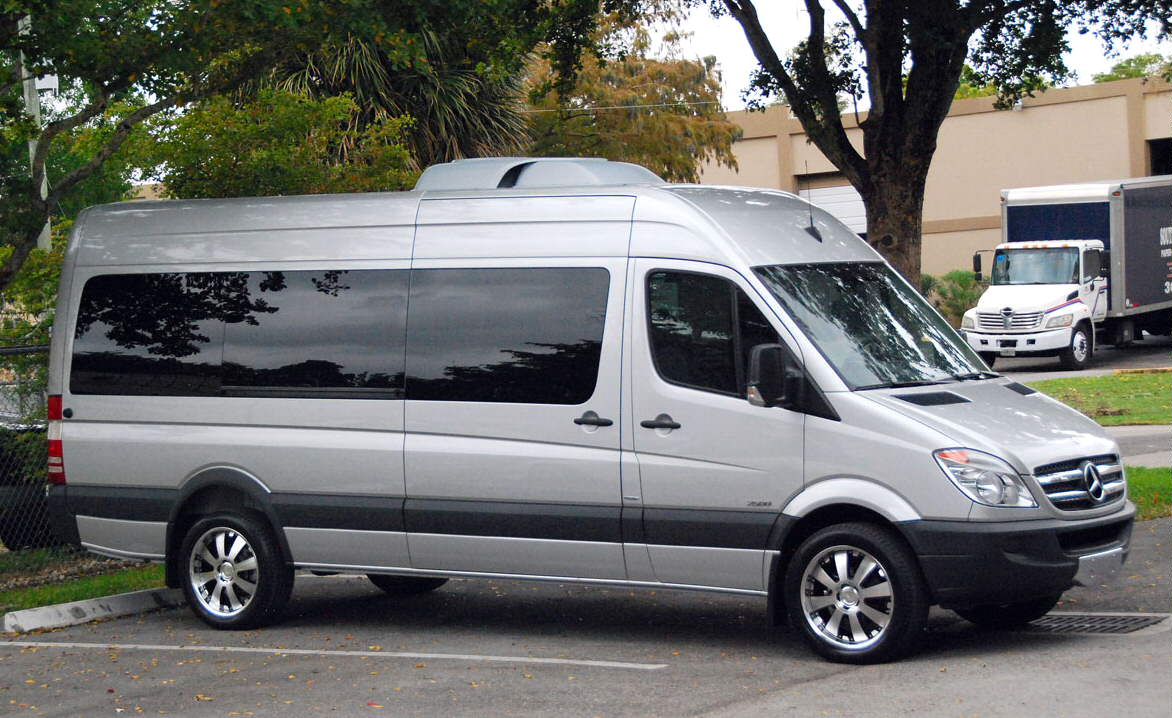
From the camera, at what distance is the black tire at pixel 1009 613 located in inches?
331

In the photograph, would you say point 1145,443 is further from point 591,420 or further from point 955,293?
point 955,293

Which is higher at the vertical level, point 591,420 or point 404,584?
point 591,420

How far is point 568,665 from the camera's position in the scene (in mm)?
8023

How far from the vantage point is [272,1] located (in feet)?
34.7

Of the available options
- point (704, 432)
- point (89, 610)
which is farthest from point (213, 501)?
point (704, 432)

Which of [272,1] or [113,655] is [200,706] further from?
[272,1]

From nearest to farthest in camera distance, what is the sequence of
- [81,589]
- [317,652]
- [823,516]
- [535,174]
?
[823,516] → [317,652] → [535,174] → [81,589]

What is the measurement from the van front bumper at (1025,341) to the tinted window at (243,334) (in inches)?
870

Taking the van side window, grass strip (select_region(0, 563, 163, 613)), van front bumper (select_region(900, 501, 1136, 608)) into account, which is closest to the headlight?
van front bumper (select_region(900, 501, 1136, 608))

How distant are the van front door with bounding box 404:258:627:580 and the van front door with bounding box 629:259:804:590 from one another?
0.19 m

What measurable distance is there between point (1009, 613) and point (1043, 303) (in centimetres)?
2244

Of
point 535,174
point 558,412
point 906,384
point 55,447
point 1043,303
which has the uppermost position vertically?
point 535,174

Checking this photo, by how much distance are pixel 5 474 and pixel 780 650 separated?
678 cm

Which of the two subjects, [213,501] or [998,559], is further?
[213,501]
